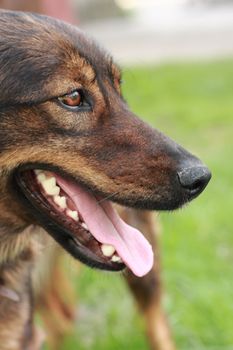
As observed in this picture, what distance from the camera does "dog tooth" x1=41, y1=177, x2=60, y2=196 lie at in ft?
9.86

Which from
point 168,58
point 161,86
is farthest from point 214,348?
point 168,58

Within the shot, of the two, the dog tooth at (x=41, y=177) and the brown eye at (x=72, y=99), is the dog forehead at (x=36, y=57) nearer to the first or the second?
the brown eye at (x=72, y=99)

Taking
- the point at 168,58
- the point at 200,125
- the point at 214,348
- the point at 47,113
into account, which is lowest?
the point at 168,58

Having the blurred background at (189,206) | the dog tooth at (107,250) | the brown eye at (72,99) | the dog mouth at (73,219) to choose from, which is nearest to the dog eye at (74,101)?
the brown eye at (72,99)

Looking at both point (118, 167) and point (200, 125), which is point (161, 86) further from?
point (118, 167)

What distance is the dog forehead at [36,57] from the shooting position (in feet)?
9.59

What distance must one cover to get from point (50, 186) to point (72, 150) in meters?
0.20

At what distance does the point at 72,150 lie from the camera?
2.91 metres

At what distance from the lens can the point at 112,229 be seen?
3133 mm

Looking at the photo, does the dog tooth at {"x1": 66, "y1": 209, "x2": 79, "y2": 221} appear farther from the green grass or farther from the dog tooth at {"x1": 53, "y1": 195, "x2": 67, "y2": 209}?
the green grass

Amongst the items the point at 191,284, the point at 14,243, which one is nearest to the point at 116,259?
the point at 14,243

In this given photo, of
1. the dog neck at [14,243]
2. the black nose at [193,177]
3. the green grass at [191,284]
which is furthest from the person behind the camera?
the green grass at [191,284]

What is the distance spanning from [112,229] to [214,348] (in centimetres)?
154

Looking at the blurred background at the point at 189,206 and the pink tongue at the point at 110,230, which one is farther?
the blurred background at the point at 189,206
